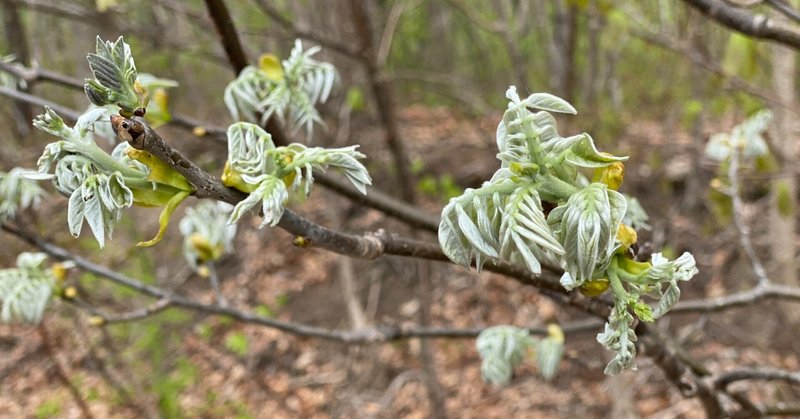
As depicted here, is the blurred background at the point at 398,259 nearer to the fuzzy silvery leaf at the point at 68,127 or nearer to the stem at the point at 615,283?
the fuzzy silvery leaf at the point at 68,127

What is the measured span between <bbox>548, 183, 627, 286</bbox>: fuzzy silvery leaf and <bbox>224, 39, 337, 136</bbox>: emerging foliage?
0.80 meters

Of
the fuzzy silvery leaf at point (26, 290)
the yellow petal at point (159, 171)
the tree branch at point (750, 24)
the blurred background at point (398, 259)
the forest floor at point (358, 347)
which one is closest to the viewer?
the yellow petal at point (159, 171)

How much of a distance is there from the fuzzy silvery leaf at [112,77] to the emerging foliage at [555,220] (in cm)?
38

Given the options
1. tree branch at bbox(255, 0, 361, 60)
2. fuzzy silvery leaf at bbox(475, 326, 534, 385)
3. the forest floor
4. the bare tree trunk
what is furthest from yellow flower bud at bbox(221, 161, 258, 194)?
the forest floor

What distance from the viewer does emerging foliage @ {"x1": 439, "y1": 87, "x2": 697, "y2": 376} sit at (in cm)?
64

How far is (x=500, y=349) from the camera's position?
1981 millimetres

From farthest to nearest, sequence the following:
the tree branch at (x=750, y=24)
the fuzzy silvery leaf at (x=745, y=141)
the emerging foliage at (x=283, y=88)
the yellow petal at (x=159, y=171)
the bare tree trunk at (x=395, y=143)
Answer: the bare tree trunk at (x=395, y=143)
the fuzzy silvery leaf at (x=745, y=141)
the emerging foliage at (x=283, y=88)
the tree branch at (x=750, y=24)
the yellow petal at (x=159, y=171)

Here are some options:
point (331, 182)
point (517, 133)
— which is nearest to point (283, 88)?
point (331, 182)

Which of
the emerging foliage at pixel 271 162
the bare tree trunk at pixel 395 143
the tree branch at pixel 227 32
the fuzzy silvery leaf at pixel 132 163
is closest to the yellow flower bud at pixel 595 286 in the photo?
the emerging foliage at pixel 271 162

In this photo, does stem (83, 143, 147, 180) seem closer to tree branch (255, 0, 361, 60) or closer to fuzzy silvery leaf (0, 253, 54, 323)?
fuzzy silvery leaf (0, 253, 54, 323)

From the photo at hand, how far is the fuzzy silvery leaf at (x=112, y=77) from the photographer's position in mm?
649

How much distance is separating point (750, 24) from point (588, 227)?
3.06 feet

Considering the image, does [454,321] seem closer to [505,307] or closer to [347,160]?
[505,307]

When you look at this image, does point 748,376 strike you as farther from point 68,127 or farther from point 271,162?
point 68,127
